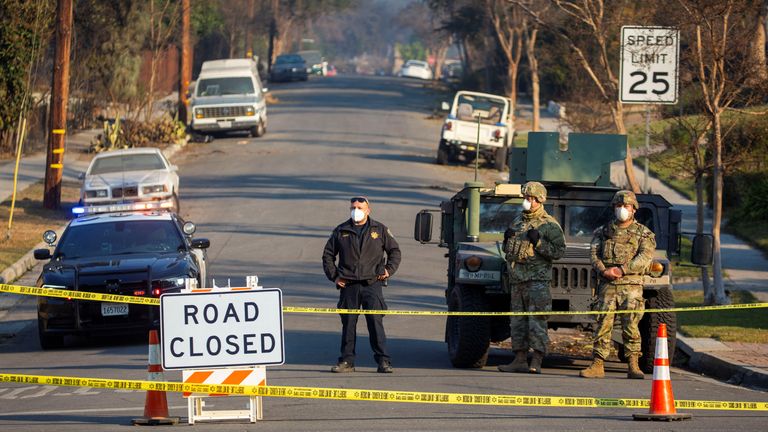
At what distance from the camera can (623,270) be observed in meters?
11.4

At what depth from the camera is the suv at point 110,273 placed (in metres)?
14.0

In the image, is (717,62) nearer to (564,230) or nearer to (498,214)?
(564,230)

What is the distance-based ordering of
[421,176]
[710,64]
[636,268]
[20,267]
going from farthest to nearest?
[421,176]
[20,267]
[710,64]
[636,268]

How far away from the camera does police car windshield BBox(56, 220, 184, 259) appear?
15219mm

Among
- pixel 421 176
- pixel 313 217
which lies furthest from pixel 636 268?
pixel 421 176

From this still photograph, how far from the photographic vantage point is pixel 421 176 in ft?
106

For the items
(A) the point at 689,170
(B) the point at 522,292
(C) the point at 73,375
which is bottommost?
(C) the point at 73,375

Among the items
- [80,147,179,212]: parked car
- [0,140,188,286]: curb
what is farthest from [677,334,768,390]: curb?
[80,147,179,212]: parked car

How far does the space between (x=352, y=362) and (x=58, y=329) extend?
4016mm


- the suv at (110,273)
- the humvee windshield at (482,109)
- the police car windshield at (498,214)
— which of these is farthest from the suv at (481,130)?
the police car windshield at (498,214)

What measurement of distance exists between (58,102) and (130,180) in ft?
9.13

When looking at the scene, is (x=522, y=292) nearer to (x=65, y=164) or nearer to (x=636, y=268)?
(x=636, y=268)

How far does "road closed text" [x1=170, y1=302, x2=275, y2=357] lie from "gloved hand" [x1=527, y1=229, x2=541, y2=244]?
320 cm

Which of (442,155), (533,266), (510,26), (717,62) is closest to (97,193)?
(442,155)
